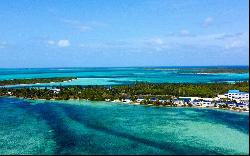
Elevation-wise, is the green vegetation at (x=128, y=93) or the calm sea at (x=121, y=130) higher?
the green vegetation at (x=128, y=93)

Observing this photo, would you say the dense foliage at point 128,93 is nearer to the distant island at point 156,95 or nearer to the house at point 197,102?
the distant island at point 156,95

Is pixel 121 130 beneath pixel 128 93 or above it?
beneath

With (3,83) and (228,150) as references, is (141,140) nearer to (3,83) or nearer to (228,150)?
(228,150)

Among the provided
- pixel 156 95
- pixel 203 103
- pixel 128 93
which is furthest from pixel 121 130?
pixel 128 93

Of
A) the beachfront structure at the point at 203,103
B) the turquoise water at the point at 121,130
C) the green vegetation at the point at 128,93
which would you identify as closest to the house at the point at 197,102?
the beachfront structure at the point at 203,103

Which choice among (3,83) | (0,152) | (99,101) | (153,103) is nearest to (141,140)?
(0,152)

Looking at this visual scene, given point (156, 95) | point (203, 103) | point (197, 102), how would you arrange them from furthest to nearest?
1. point (156, 95)
2. point (197, 102)
3. point (203, 103)

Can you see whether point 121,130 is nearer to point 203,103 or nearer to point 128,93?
point 203,103

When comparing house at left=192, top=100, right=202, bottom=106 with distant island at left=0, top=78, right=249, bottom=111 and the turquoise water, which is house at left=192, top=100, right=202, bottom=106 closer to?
distant island at left=0, top=78, right=249, bottom=111
